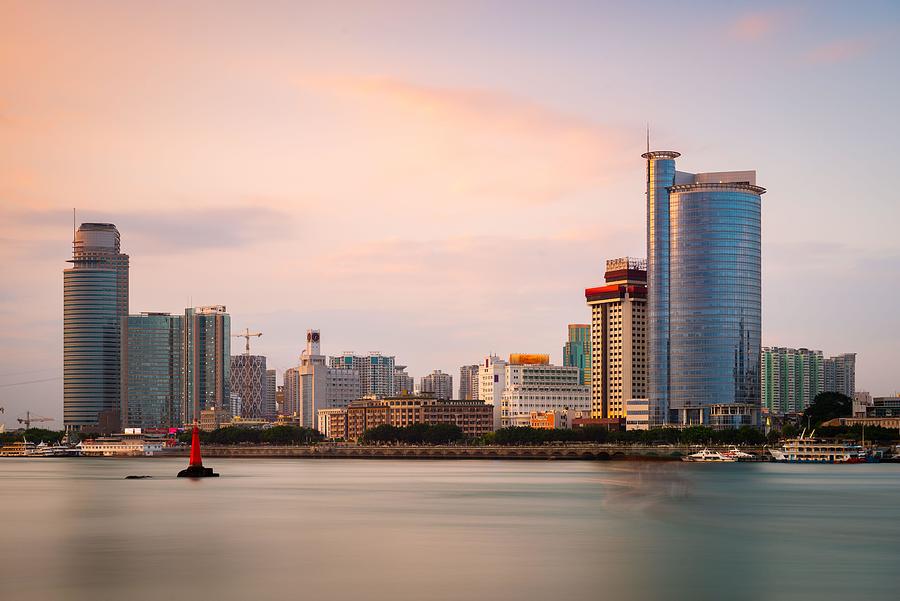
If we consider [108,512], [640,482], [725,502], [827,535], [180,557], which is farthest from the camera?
[640,482]

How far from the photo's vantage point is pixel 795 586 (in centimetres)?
5172

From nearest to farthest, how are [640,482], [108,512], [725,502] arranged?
[108,512], [725,502], [640,482]

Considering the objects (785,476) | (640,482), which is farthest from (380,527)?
(785,476)

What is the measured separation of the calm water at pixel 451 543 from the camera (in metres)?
50.9

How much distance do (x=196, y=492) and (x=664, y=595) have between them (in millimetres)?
72801

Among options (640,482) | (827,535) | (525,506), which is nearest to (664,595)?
A: (827,535)

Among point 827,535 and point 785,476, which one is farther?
point 785,476

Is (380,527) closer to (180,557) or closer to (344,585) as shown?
(180,557)

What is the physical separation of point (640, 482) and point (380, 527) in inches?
2370

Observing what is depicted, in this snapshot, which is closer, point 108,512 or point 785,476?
point 108,512

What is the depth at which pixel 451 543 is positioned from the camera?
223ft

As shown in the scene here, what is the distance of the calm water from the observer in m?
50.9

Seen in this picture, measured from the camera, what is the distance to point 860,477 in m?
160

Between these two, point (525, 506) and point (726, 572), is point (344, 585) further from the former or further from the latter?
point (525, 506)
